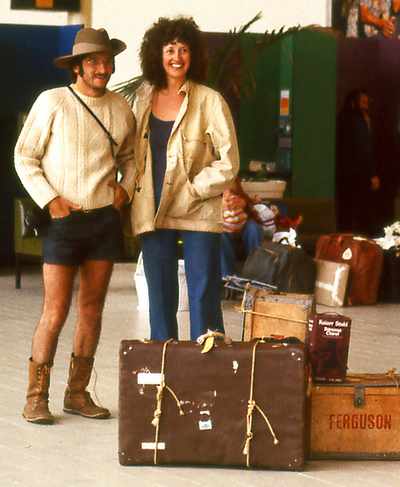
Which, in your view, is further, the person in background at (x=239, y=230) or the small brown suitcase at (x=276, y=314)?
the person in background at (x=239, y=230)

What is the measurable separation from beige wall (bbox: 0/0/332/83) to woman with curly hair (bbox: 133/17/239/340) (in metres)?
6.37

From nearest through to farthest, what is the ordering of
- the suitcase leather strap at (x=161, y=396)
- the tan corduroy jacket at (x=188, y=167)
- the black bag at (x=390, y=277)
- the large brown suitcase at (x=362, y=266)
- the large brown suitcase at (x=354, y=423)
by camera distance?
the suitcase leather strap at (x=161, y=396)
the large brown suitcase at (x=354, y=423)
the tan corduroy jacket at (x=188, y=167)
the large brown suitcase at (x=362, y=266)
the black bag at (x=390, y=277)

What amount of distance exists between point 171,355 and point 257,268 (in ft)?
17.1

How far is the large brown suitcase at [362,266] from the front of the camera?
10.8 metres

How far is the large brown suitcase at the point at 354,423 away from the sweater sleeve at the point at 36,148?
4.44 feet

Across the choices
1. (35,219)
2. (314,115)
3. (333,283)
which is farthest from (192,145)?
(314,115)

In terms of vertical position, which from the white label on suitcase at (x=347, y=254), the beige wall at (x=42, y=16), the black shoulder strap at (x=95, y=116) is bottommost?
the white label on suitcase at (x=347, y=254)

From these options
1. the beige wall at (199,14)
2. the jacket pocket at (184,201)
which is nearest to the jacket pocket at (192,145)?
the jacket pocket at (184,201)

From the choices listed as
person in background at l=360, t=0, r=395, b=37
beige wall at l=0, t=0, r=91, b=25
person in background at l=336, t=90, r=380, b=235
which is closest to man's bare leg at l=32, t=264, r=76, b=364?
beige wall at l=0, t=0, r=91, b=25

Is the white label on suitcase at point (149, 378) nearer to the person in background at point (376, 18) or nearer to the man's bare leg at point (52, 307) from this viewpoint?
the man's bare leg at point (52, 307)

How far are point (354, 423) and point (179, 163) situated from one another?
4.39 ft

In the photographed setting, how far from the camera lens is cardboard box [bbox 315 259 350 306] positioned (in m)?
10.6

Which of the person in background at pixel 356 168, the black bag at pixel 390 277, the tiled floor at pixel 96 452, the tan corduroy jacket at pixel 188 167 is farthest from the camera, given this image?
the person in background at pixel 356 168

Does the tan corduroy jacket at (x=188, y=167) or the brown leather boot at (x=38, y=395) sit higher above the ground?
the tan corduroy jacket at (x=188, y=167)
